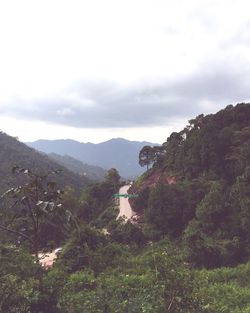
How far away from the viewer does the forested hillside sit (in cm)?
2586

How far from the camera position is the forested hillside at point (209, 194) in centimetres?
2586

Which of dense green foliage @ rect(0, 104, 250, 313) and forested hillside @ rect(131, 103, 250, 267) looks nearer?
dense green foliage @ rect(0, 104, 250, 313)

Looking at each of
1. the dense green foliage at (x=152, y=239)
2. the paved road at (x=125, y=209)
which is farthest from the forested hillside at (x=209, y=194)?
the paved road at (x=125, y=209)

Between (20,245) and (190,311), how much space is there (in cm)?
279

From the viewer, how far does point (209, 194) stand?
30.4 metres

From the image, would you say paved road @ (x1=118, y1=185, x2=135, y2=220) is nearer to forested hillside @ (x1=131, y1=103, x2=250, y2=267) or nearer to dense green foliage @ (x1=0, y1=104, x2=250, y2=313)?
dense green foliage @ (x1=0, y1=104, x2=250, y2=313)

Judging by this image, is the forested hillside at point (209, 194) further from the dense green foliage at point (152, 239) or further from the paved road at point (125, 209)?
the paved road at point (125, 209)

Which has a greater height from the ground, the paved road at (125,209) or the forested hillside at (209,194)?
the forested hillside at (209,194)

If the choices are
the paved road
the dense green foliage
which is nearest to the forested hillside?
the dense green foliage

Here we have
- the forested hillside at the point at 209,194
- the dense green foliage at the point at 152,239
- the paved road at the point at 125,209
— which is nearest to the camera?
the dense green foliage at the point at 152,239

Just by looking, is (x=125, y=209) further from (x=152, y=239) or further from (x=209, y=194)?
(x=209, y=194)

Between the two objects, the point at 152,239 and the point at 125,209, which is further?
the point at 125,209

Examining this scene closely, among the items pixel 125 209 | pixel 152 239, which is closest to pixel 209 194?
pixel 152 239

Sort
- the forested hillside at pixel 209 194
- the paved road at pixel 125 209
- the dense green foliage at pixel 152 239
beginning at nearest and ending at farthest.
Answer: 1. the dense green foliage at pixel 152 239
2. the forested hillside at pixel 209 194
3. the paved road at pixel 125 209
